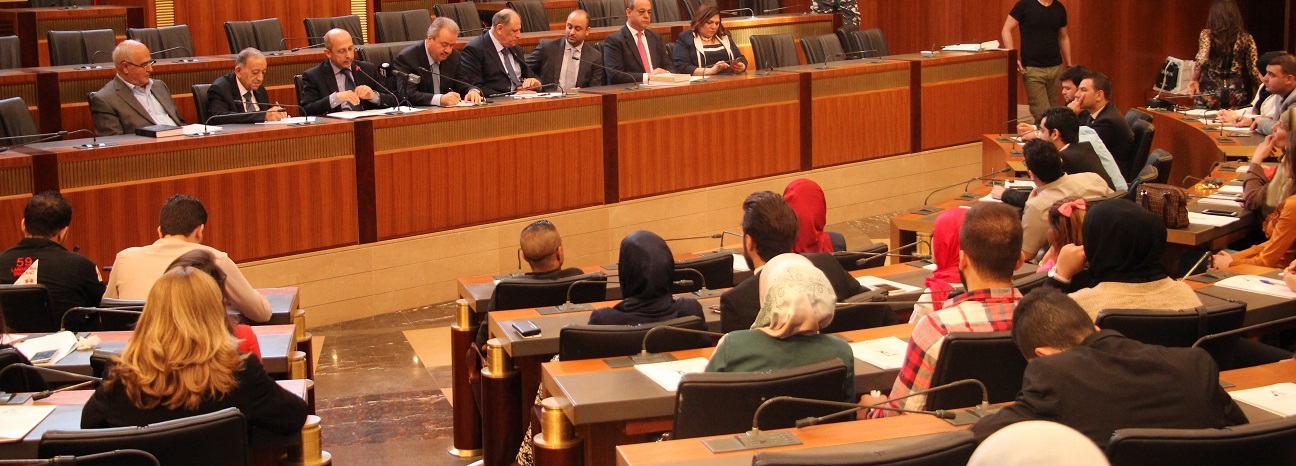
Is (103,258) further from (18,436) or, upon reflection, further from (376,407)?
(18,436)

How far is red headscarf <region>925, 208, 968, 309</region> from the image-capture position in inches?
167

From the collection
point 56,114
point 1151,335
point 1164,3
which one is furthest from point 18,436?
point 1164,3

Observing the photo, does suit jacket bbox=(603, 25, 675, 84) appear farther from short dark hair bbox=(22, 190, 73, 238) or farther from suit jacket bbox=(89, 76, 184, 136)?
short dark hair bbox=(22, 190, 73, 238)

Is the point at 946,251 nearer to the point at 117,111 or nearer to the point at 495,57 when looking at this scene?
the point at 495,57

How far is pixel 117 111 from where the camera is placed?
22.7ft

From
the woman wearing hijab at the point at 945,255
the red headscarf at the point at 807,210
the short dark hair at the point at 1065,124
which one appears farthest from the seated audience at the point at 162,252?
the short dark hair at the point at 1065,124

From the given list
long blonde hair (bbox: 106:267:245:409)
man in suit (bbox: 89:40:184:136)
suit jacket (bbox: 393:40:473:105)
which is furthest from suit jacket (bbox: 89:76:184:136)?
long blonde hair (bbox: 106:267:245:409)

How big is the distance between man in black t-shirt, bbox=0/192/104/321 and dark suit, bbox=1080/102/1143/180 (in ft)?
17.1

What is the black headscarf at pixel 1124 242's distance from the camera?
378 cm

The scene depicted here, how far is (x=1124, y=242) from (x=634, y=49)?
208 inches

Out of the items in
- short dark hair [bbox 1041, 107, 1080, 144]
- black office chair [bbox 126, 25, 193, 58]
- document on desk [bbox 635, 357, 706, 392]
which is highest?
black office chair [bbox 126, 25, 193, 58]

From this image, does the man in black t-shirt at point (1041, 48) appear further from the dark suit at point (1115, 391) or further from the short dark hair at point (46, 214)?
the dark suit at point (1115, 391)

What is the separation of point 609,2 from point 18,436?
850cm

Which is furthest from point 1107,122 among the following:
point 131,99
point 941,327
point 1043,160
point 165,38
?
point 165,38
